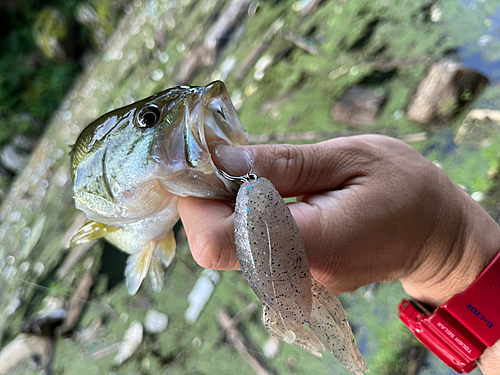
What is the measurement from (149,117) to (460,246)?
→ 814mm

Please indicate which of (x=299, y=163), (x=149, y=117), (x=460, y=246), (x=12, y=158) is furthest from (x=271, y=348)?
(x=12, y=158)

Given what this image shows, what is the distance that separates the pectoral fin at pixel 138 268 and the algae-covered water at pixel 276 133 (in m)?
0.70

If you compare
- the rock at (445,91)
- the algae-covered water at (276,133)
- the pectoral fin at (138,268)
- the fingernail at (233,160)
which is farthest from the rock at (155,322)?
the rock at (445,91)

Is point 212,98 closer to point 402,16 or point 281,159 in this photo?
point 281,159

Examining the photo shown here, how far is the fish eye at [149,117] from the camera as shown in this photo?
1.84 feet

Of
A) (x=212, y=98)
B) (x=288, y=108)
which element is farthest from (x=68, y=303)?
(x=212, y=98)

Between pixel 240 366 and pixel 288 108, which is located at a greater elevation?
pixel 288 108

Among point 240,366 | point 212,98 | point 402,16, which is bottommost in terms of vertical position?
point 240,366

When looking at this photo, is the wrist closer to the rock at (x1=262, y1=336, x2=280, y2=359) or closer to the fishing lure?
the fishing lure

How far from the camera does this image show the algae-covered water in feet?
3.67

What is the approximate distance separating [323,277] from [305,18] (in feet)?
5.92

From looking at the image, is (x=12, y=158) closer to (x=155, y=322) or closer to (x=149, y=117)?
(x=155, y=322)

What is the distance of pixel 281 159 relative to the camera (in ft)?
1.97

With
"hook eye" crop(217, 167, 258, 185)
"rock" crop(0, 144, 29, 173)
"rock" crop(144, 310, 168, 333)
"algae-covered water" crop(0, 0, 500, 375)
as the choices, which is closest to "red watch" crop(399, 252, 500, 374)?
"algae-covered water" crop(0, 0, 500, 375)
